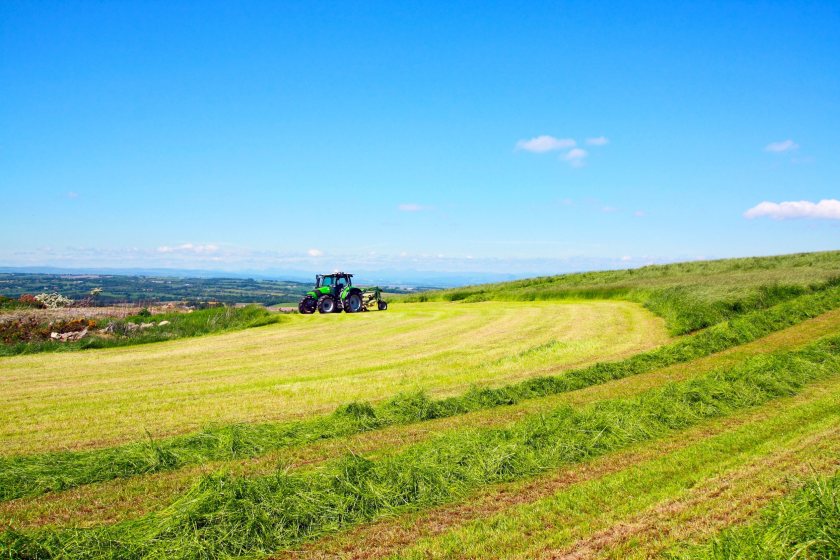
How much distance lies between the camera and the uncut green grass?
21.1 meters

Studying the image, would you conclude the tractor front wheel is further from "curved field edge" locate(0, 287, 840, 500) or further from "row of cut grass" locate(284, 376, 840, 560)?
"row of cut grass" locate(284, 376, 840, 560)

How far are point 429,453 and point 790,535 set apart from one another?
3765 mm

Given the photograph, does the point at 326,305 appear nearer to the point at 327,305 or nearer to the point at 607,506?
the point at 327,305

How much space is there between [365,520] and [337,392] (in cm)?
601

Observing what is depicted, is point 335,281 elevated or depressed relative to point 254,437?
elevated

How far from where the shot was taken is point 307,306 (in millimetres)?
28938

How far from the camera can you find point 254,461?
24.2ft

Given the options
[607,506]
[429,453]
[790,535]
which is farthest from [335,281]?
[790,535]

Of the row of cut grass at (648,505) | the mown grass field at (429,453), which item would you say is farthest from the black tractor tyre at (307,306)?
the row of cut grass at (648,505)

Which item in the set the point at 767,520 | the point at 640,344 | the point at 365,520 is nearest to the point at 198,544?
the point at 365,520

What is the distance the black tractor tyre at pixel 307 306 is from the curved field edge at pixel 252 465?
1923 cm

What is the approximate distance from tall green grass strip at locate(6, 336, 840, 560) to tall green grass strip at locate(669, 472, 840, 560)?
2.40 m

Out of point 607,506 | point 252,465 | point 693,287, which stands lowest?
point 252,465

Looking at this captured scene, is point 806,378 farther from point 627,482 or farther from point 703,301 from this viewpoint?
point 703,301
